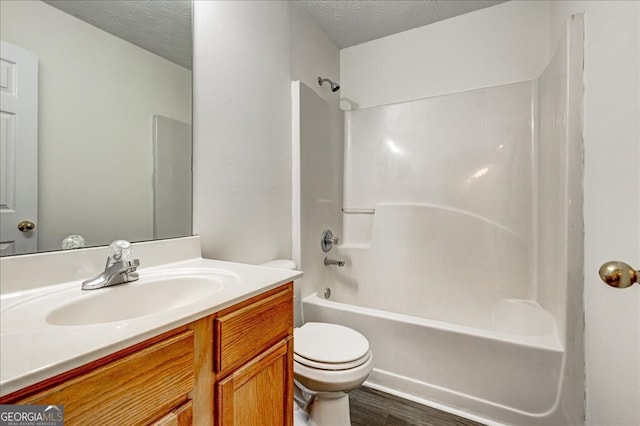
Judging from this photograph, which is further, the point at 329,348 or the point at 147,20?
the point at 329,348

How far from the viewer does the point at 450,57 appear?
2146mm

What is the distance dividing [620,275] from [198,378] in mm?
946

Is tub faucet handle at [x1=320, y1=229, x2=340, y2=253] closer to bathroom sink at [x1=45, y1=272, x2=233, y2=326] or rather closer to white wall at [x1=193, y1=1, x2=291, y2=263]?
white wall at [x1=193, y1=1, x2=291, y2=263]

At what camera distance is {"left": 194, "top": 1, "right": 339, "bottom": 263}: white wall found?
129cm

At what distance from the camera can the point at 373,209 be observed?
238 centimetres

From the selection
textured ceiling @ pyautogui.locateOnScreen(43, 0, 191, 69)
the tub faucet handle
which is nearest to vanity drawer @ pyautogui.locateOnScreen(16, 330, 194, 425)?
textured ceiling @ pyautogui.locateOnScreen(43, 0, 191, 69)

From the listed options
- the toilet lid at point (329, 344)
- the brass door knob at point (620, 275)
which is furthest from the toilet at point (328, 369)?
the brass door knob at point (620, 275)

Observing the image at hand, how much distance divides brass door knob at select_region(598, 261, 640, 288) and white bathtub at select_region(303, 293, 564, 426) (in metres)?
0.85

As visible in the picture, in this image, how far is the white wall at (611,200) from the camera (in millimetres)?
764

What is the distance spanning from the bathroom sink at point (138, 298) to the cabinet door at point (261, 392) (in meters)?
0.24

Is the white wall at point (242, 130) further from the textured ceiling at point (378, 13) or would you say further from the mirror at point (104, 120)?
the textured ceiling at point (378, 13)

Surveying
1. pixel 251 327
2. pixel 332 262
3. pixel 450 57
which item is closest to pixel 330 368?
pixel 251 327

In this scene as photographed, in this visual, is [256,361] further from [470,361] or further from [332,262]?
[332,262]

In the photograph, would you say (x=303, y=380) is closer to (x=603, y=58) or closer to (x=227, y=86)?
(x=227, y=86)
